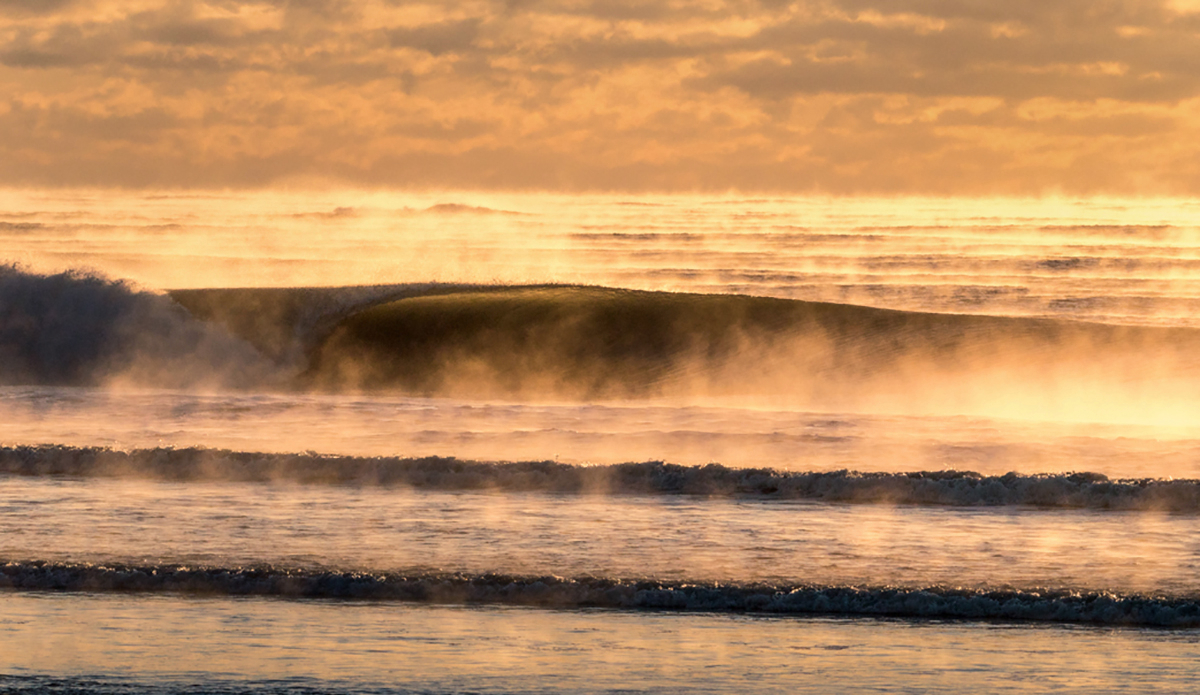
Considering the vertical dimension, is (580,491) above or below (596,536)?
above

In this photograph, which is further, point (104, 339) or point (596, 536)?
point (104, 339)

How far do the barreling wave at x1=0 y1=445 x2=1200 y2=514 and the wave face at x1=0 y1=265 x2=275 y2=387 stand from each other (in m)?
7.62

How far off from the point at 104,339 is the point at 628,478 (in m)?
12.1

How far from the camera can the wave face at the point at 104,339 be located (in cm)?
1909

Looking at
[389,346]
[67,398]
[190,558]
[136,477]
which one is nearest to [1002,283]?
[389,346]

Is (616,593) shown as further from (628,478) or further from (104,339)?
(104,339)

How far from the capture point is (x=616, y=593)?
727 cm

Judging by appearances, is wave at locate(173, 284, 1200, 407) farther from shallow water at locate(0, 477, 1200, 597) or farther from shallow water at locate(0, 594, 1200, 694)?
shallow water at locate(0, 594, 1200, 694)

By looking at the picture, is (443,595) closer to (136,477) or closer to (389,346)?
(136,477)

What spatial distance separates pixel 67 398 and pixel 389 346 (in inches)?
210

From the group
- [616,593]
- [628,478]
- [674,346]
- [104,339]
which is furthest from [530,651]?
[104,339]

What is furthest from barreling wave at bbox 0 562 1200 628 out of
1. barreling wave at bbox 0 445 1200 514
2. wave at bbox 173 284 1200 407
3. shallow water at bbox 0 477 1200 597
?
wave at bbox 173 284 1200 407

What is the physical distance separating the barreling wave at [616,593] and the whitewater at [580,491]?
0.07 ft

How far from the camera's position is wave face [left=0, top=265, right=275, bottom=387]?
1909cm
